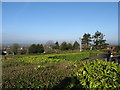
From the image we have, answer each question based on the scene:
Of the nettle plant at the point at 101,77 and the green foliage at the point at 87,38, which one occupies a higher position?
the green foliage at the point at 87,38

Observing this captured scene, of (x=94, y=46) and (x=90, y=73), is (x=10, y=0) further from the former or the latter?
(x=94, y=46)

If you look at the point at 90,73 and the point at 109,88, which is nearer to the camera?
the point at 109,88

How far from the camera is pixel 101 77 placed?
1373 mm

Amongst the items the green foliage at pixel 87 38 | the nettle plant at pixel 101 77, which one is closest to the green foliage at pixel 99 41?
the green foliage at pixel 87 38

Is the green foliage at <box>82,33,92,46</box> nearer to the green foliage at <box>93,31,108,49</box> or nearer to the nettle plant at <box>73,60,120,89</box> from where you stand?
the green foliage at <box>93,31,108,49</box>

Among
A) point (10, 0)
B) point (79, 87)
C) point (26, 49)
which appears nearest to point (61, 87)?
point (79, 87)

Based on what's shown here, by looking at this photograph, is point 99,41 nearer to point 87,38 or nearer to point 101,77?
point 87,38

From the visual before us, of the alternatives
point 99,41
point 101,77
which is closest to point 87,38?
point 99,41

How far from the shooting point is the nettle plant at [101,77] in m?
1.30

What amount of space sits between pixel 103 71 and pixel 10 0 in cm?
141

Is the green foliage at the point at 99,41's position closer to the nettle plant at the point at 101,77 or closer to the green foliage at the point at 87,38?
the green foliage at the point at 87,38

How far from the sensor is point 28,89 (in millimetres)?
1636

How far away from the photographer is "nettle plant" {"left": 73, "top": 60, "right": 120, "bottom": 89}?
1.30 metres

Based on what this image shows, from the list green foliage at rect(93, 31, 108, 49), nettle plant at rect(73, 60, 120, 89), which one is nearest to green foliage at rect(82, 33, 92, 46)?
green foliage at rect(93, 31, 108, 49)
